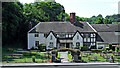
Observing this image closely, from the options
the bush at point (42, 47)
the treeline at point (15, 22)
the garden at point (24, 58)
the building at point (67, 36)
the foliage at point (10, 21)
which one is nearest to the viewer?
the garden at point (24, 58)

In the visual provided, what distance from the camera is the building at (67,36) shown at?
3609 centimetres

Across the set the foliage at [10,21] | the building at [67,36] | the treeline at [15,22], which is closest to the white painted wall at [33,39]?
the building at [67,36]

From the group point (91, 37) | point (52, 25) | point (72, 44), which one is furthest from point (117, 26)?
point (52, 25)

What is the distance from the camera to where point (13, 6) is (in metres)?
33.0

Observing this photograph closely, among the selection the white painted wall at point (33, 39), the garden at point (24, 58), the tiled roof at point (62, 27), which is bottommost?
the garden at point (24, 58)

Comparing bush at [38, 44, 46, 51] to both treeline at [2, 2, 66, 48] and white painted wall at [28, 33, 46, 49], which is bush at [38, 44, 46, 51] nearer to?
white painted wall at [28, 33, 46, 49]

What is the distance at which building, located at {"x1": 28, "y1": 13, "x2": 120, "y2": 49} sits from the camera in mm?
36094

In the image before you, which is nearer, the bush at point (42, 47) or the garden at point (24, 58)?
the garden at point (24, 58)

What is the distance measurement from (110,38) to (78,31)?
6.66 m

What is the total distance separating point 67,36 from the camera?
36844mm

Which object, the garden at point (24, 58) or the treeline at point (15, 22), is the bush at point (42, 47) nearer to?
the treeline at point (15, 22)

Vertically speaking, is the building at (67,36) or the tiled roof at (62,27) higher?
the tiled roof at (62,27)

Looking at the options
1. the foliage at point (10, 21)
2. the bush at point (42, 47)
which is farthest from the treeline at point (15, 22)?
the bush at point (42, 47)

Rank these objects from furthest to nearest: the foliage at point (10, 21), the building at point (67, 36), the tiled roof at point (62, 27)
A: the tiled roof at point (62, 27) → the building at point (67, 36) → the foliage at point (10, 21)
